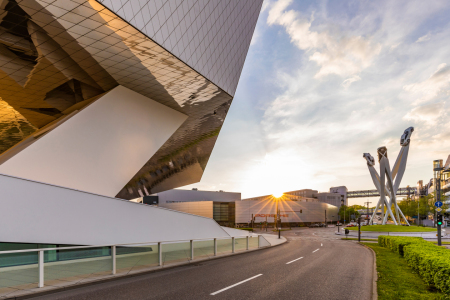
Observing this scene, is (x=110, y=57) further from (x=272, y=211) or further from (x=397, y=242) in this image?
(x=272, y=211)

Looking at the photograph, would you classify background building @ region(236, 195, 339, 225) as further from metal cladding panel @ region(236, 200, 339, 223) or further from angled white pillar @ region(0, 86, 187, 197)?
angled white pillar @ region(0, 86, 187, 197)

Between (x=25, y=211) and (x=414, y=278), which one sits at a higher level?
(x=25, y=211)

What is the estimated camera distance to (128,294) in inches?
284

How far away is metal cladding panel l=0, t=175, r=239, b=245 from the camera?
962 centimetres

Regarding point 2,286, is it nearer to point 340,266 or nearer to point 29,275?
point 29,275

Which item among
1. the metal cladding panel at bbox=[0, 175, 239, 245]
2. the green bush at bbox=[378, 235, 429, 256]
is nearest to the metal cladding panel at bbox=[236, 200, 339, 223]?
the green bush at bbox=[378, 235, 429, 256]

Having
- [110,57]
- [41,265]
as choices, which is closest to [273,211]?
[110,57]

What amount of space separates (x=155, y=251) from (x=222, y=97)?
13.5 metres

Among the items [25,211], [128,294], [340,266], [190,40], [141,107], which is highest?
[190,40]

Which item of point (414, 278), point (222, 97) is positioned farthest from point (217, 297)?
point (222, 97)

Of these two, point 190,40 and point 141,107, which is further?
point 141,107

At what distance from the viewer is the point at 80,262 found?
28.1 ft

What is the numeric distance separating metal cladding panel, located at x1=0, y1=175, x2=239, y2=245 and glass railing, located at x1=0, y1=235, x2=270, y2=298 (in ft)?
8.32

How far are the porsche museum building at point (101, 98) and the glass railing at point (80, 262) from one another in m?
2.59
